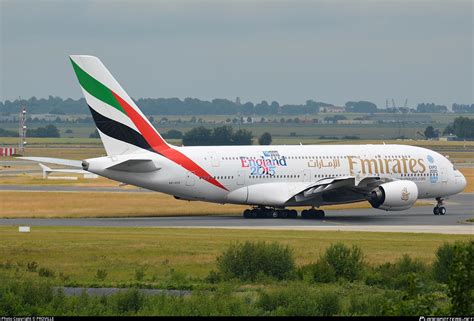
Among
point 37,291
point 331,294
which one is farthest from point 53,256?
point 331,294

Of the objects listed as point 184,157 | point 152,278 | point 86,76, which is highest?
point 86,76

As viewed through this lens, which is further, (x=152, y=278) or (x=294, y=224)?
(x=294, y=224)

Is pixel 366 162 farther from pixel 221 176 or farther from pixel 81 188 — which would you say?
pixel 81 188

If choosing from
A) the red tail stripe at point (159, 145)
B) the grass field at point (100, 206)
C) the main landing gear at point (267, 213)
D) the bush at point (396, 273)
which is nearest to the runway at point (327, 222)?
the main landing gear at point (267, 213)

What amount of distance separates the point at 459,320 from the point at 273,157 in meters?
41.2

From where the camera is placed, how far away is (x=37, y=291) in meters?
29.1

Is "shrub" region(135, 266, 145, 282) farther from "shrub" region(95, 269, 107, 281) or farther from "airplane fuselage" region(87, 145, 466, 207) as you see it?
"airplane fuselage" region(87, 145, 466, 207)

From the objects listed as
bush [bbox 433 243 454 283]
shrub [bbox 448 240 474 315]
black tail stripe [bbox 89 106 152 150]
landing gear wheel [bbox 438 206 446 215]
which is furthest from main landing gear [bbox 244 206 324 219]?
shrub [bbox 448 240 474 315]

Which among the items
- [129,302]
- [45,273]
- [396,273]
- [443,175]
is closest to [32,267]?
[45,273]

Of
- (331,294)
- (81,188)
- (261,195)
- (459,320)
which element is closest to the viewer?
(459,320)

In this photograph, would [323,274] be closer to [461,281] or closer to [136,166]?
[461,281]

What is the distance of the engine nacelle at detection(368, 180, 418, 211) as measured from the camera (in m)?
60.0

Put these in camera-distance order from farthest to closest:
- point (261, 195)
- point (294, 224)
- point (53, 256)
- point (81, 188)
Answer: point (81, 188)
point (261, 195)
point (294, 224)
point (53, 256)

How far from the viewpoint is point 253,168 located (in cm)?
6112
